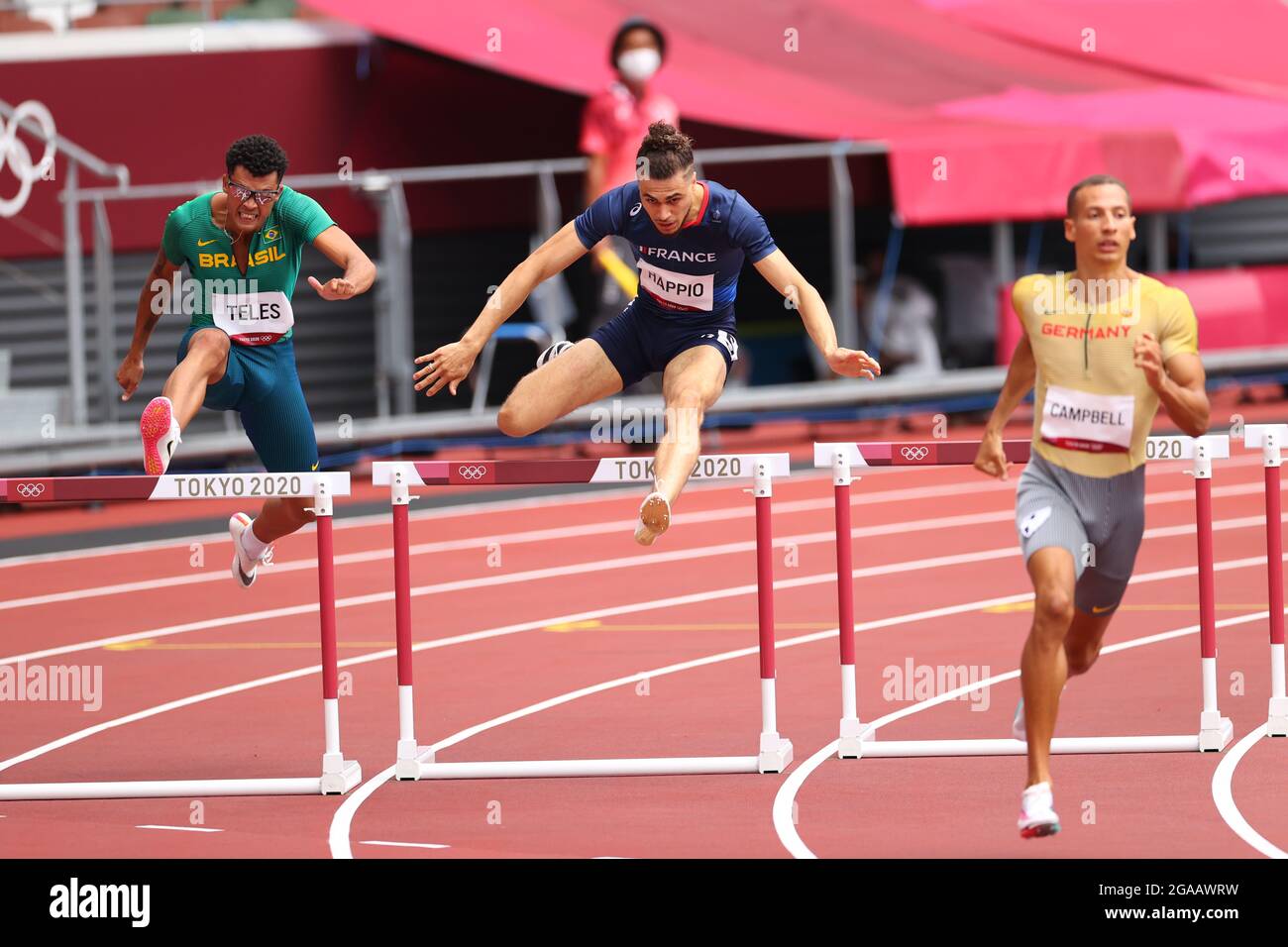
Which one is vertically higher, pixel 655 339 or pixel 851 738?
pixel 655 339

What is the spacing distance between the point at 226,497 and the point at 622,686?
9.31ft

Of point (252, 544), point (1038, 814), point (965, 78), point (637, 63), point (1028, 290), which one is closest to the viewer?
point (1038, 814)

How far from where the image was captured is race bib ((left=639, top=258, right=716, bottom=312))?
8.41 m

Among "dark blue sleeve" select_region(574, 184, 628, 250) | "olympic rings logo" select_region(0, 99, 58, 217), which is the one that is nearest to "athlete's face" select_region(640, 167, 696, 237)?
"dark blue sleeve" select_region(574, 184, 628, 250)

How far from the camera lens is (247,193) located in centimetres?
837

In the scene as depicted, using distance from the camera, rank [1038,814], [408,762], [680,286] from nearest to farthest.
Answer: [1038,814]
[408,762]
[680,286]

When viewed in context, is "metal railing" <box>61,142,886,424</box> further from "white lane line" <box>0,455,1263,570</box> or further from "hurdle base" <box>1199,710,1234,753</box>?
"hurdle base" <box>1199,710,1234,753</box>

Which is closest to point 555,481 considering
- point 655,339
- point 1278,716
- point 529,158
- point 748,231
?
point 655,339

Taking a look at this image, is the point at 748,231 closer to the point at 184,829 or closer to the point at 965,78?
the point at 184,829

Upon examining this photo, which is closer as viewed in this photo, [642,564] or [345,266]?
[345,266]

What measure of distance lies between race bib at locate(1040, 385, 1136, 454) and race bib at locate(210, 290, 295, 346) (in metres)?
3.53

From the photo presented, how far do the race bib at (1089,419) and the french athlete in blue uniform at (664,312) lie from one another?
109 centimetres
